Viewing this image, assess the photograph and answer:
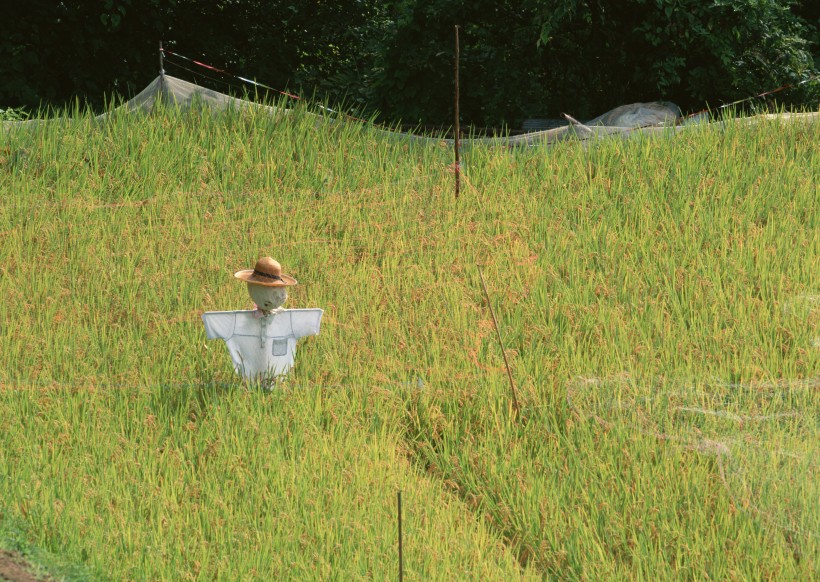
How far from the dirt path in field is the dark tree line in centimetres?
550

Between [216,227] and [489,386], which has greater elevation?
[216,227]

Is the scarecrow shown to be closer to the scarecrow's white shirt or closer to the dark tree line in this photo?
the scarecrow's white shirt

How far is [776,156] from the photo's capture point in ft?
26.0

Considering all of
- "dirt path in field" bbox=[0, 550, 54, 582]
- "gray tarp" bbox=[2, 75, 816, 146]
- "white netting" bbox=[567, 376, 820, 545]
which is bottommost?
"dirt path in field" bbox=[0, 550, 54, 582]

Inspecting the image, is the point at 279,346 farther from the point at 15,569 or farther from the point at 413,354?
the point at 15,569

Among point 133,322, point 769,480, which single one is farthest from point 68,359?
point 769,480

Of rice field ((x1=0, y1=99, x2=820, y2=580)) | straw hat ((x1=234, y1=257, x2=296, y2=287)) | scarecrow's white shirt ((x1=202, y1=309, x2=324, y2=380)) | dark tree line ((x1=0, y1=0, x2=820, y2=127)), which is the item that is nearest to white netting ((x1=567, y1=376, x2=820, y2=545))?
rice field ((x1=0, y1=99, x2=820, y2=580))

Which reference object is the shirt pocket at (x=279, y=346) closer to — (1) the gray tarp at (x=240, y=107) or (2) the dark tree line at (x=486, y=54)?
(1) the gray tarp at (x=240, y=107)

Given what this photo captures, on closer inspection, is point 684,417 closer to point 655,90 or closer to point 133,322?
point 133,322

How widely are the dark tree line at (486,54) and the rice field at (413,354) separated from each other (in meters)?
1.91

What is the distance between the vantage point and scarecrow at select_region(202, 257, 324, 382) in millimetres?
5145

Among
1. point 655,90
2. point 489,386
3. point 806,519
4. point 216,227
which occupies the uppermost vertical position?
point 655,90

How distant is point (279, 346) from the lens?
17.1 ft

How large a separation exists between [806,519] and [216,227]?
13.0ft
